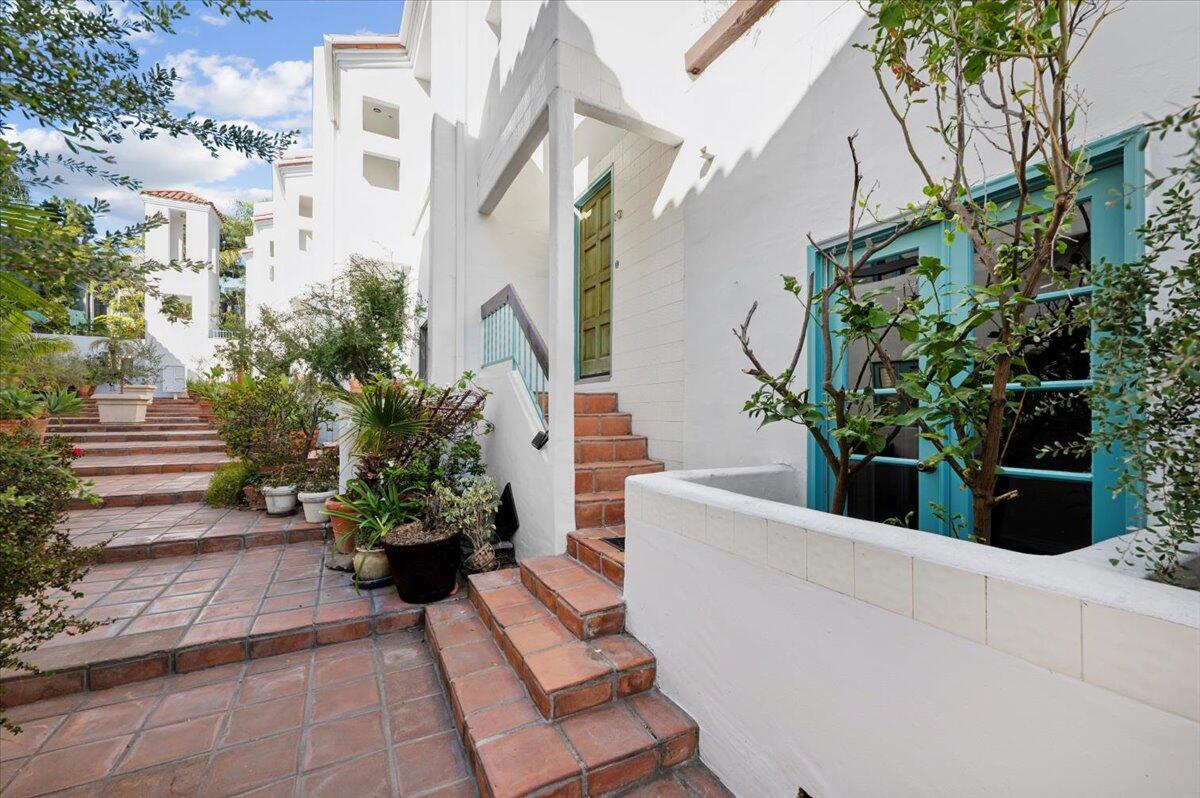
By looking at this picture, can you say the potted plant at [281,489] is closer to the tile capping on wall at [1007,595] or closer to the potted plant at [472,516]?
the potted plant at [472,516]

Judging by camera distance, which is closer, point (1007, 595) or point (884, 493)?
point (1007, 595)

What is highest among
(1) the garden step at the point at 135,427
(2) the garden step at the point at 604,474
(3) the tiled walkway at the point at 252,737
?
(1) the garden step at the point at 135,427

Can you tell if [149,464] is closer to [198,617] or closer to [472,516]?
[198,617]

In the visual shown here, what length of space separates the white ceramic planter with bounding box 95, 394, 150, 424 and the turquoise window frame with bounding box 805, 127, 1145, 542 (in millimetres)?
11225

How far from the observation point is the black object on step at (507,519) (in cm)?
386

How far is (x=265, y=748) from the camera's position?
2062 mm

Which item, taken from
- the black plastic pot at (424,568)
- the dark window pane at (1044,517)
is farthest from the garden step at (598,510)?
the dark window pane at (1044,517)

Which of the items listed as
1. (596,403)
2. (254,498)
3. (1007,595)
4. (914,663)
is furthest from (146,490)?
(1007,595)

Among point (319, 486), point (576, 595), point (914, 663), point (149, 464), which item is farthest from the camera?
point (149, 464)

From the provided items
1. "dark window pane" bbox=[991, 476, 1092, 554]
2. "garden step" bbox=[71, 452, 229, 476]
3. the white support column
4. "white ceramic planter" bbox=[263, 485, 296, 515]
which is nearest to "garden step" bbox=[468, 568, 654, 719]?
the white support column

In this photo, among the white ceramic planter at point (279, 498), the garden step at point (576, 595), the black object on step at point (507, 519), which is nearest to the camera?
the garden step at point (576, 595)

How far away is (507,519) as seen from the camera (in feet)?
12.7

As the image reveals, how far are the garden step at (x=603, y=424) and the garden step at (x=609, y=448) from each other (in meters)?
0.09

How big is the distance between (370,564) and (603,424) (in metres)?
2.12
